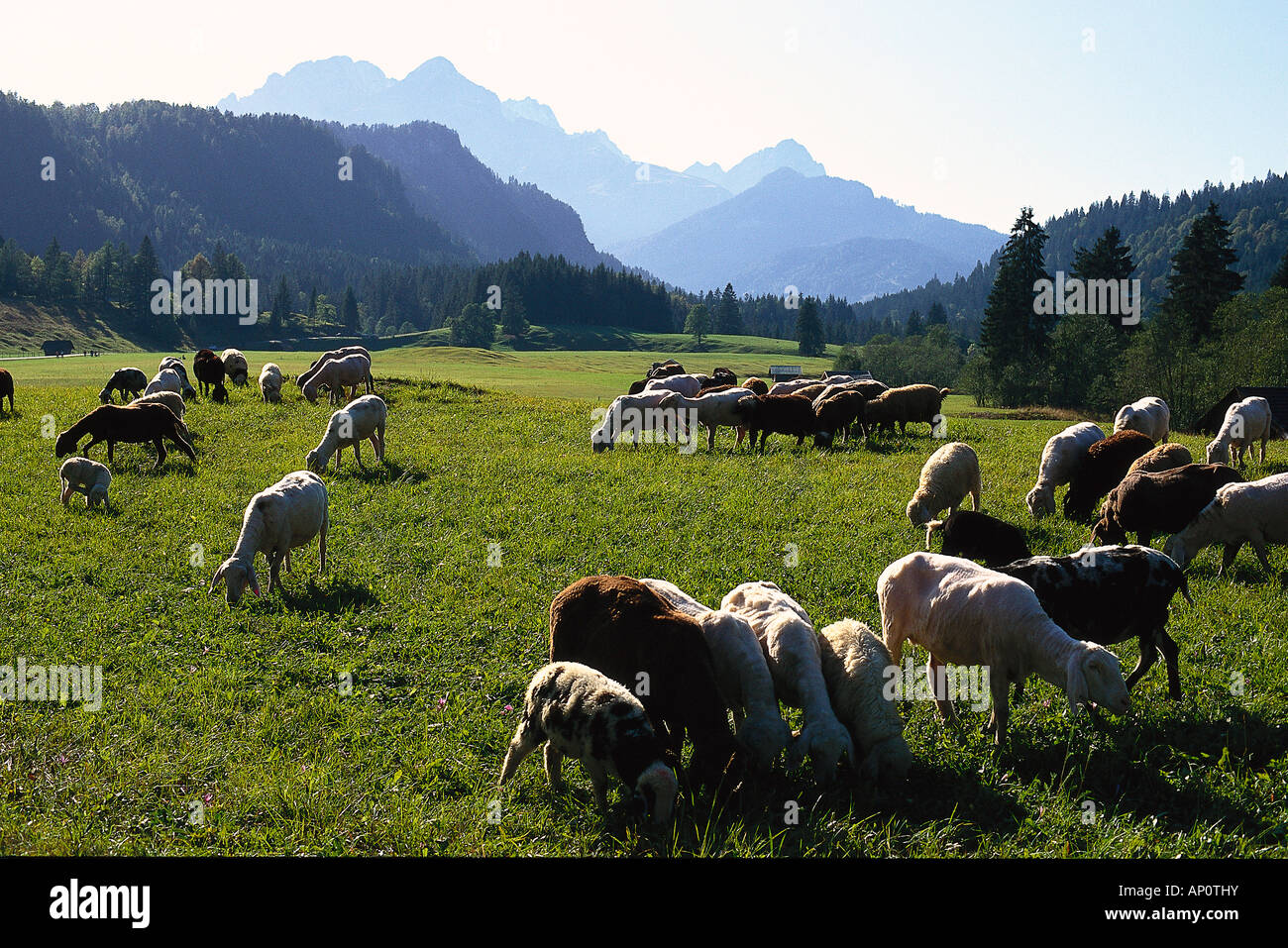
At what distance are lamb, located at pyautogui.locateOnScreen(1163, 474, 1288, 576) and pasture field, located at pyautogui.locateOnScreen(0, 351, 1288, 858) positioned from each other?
0.56 meters

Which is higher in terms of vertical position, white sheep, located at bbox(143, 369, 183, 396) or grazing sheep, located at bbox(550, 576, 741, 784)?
white sheep, located at bbox(143, 369, 183, 396)

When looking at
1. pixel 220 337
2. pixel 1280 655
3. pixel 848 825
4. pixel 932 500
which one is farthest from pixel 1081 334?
pixel 220 337

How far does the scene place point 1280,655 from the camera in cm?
869

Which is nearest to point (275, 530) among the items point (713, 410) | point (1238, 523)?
point (1238, 523)

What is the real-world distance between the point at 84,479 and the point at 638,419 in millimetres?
14199

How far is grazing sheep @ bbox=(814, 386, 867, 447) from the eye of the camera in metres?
23.8

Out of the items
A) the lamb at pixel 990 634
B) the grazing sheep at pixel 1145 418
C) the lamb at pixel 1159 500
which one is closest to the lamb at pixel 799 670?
the lamb at pixel 990 634

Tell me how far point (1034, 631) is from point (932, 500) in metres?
7.73

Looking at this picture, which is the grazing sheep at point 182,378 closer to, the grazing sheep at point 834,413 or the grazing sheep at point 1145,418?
the grazing sheep at point 834,413

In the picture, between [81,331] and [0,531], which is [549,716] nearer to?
[0,531]

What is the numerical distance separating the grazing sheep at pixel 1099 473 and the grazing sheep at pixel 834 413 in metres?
9.15

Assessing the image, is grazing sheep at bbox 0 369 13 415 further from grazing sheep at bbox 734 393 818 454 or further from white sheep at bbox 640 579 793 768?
white sheep at bbox 640 579 793 768

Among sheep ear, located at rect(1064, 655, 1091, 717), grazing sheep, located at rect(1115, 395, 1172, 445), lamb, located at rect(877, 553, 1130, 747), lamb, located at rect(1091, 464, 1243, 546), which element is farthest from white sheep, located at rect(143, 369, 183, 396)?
grazing sheep, located at rect(1115, 395, 1172, 445)

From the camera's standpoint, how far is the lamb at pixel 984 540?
445 inches
